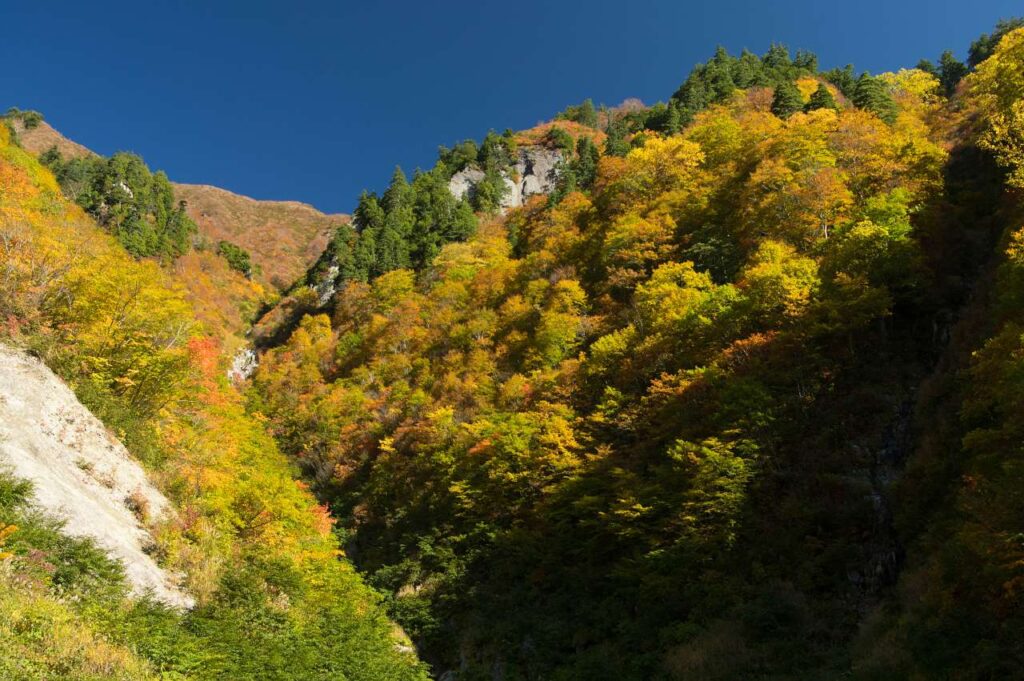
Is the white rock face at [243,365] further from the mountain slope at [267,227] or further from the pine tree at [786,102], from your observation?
the pine tree at [786,102]

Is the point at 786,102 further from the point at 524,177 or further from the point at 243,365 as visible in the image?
the point at 243,365

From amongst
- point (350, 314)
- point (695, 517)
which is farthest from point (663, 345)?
point (350, 314)

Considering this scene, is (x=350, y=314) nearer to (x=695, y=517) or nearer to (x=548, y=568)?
(x=548, y=568)

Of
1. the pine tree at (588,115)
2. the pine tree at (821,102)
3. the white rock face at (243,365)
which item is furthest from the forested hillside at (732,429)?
the pine tree at (588,115)

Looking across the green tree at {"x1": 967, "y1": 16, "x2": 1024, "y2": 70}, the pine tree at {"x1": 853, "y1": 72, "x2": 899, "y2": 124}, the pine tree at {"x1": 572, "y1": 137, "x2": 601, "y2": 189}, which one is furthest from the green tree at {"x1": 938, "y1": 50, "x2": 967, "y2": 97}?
the pine tree at {"x1": 572, "y1": 137, "x2": 601, "y2": 189}

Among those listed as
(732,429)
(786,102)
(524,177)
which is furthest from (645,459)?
(524,177)

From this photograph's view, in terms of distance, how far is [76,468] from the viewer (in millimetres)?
16438

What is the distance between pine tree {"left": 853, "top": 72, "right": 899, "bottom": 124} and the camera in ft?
150

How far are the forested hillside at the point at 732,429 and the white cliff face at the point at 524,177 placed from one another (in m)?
42.3

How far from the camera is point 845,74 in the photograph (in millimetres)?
70125

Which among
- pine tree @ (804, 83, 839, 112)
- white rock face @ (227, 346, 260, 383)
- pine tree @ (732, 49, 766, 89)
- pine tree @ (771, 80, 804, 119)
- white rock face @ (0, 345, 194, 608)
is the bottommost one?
white rock face @ (0, 345, 194, 608)

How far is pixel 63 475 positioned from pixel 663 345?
23388mm

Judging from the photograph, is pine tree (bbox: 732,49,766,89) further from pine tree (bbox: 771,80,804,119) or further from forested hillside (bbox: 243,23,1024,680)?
forested hillside (bbox: 243,23,1024,680)

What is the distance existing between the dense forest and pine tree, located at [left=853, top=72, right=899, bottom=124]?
2.41 ft
